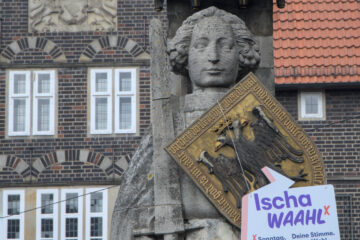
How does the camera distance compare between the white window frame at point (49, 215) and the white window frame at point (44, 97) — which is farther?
the white window frame at point (44, 97)

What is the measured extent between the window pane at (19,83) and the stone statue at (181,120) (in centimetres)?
1468

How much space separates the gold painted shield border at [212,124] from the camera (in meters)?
8.61

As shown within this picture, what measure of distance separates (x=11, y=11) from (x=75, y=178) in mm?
3137

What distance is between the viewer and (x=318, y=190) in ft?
27.6

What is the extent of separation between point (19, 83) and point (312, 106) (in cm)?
511

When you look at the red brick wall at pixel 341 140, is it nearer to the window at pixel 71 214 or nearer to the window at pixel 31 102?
the window at pixel 71 214

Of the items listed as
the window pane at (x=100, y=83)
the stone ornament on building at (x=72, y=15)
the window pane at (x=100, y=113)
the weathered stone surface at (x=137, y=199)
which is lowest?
the weathered stone surface at (x=137, y=199)

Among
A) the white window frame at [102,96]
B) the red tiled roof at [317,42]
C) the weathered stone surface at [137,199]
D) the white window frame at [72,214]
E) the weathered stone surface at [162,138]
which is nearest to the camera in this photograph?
the weathered stone surface at [162,138]

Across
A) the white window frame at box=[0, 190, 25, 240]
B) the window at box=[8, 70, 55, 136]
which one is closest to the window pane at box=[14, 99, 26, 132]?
the window at box=[8, 70, 55, 136]

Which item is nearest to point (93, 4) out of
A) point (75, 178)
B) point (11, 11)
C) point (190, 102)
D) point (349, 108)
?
point (11, 11)

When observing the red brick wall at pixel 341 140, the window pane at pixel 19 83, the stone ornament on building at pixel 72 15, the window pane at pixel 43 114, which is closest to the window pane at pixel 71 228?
the window pane at pixel 43 114

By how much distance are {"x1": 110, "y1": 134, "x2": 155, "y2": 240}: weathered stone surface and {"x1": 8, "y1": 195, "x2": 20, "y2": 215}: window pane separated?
14.2m

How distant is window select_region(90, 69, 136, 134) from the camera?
23.3 m

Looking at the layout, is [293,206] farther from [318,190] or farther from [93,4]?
[93,4]
